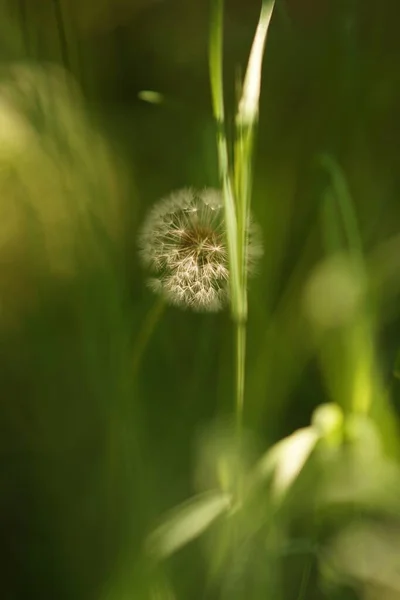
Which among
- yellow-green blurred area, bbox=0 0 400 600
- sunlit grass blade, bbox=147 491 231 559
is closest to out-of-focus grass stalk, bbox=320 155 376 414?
yellow-green blurred area, bbox=0 0 400 600

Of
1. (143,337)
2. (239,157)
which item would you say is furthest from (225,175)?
(143,337)

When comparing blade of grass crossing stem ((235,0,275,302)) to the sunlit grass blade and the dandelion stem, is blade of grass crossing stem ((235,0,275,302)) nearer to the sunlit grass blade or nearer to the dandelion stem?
the dandelion stem

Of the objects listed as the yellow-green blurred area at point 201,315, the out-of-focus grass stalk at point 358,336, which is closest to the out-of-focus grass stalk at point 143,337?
the yellow-green blurred area at point 201,315

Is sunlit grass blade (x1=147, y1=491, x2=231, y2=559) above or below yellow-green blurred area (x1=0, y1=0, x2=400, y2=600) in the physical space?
below

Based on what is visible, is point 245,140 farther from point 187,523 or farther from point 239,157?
point 187,523

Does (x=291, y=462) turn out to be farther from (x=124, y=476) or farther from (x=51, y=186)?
(x=51, y=186)

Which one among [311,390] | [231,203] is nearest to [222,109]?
[231,203]
